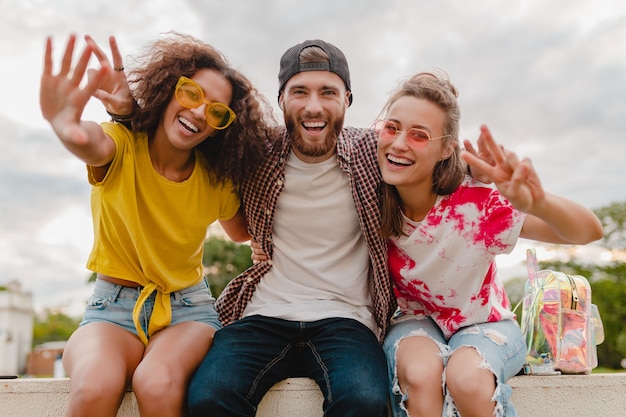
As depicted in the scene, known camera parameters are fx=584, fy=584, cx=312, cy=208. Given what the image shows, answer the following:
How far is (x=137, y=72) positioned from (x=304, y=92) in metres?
0.95

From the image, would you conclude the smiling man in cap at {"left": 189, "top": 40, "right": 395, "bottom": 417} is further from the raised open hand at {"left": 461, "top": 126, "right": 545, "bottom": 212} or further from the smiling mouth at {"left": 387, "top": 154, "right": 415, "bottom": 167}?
the raised open hand at {"left": 461, "top": 126, "right": 545, "bottom": 212}

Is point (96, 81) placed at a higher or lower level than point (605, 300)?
higher

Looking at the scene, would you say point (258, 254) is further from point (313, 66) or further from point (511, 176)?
point (511, 176)

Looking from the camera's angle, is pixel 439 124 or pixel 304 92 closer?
pixel 439 124

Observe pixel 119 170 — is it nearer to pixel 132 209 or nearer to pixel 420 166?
pixel 132 209

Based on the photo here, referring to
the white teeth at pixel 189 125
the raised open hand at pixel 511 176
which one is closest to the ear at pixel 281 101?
the white teeth at pixel 189 125

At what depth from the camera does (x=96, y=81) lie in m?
2.68

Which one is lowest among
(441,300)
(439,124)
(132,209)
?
(441,300)

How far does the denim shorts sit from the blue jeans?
27 cm

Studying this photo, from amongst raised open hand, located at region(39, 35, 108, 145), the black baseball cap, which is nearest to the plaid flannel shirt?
the black baseball cap

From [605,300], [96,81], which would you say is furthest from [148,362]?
[605,300]

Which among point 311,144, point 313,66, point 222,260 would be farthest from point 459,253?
point 222,260

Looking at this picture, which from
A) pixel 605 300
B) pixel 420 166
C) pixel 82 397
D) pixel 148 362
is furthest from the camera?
pixel 605 300

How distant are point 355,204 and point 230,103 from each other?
930 mm
